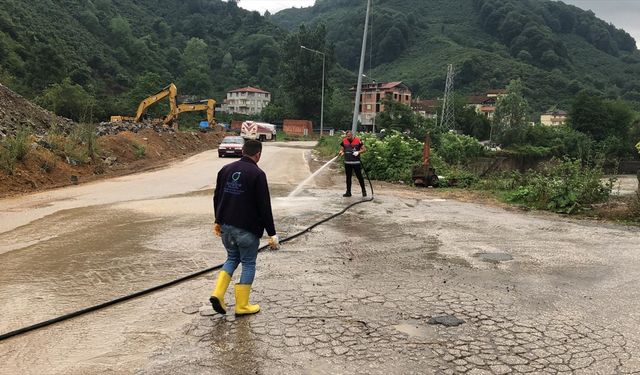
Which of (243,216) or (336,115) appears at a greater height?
(336,115)

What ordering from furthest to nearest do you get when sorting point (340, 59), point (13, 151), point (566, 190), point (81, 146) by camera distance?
point (340, 59), point (81, 146), point (13, 151), point (566, 190)

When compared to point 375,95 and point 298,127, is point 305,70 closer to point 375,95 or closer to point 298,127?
point 298,127

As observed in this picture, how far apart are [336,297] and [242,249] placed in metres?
1.26

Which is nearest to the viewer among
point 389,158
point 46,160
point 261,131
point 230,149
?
point 46,160

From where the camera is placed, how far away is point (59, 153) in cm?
1741

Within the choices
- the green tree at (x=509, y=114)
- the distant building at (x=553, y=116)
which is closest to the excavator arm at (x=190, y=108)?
the green tree at (x=509, y=114)

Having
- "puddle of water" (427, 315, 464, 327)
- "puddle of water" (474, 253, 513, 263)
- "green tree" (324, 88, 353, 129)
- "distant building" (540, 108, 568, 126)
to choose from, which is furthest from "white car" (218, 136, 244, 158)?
"distant building" (540, 108, 568, 126)

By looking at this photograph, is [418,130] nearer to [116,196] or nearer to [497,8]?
[116,196]

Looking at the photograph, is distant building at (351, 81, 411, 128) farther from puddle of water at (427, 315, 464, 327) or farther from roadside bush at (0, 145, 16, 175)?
puddle of water at (427, 315, 464, 327)

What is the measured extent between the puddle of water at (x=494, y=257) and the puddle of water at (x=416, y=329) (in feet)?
9.54

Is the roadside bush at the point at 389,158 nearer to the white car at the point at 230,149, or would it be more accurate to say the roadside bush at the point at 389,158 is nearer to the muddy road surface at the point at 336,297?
the muddy road surface at the point at 336,297

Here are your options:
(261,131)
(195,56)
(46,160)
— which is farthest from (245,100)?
(46,160)

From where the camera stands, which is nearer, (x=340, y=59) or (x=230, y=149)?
(x=230, y=149)

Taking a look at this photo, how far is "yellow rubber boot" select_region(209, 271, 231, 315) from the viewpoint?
481cm
